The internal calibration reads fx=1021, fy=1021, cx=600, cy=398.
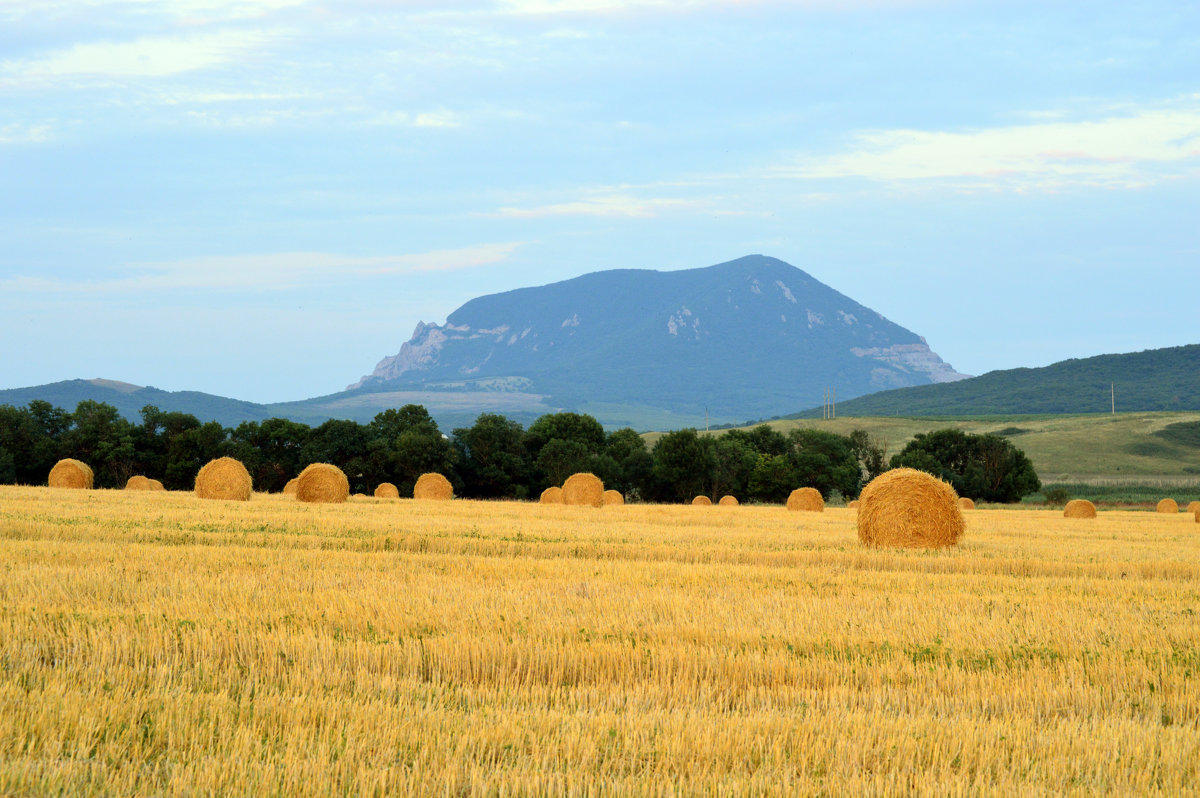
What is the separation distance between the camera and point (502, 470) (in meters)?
64.2

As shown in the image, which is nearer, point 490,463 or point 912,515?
point 912,515

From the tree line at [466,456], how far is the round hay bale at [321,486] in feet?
87.5

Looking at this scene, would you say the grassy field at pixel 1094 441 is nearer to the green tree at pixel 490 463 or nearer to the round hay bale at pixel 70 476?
the green tree at pixel 490 463

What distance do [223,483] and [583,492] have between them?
13.8 meters

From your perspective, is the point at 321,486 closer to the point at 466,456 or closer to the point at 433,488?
the point at 433,488

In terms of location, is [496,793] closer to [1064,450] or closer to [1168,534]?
[1168,534]

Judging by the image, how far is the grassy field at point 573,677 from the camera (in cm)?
554

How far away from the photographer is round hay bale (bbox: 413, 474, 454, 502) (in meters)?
41.3

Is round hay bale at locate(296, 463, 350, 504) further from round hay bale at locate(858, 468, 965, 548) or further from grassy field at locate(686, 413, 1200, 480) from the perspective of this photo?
grassy field at locate(686, 413, 1200, 480)

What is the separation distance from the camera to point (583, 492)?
40.1 m

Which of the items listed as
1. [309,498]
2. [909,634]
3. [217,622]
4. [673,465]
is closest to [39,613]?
[217,622]

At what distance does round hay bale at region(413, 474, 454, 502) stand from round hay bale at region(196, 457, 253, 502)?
386 inches

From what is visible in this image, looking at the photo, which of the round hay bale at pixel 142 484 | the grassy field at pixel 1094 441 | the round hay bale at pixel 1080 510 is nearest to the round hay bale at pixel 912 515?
the round hay bale at pixel 1080 510

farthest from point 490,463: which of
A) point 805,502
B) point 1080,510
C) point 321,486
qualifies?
point 1080,510
